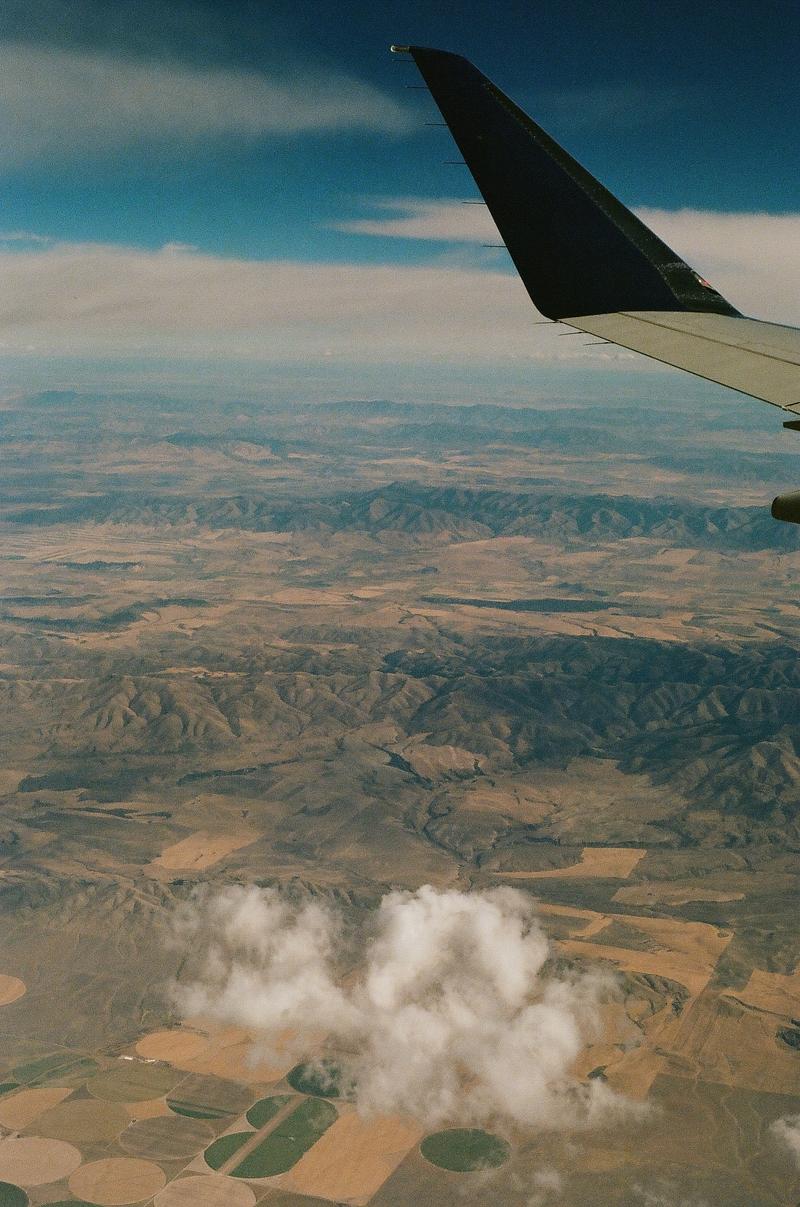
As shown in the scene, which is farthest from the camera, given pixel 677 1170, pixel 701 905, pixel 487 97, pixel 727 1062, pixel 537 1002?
pixel 701 905

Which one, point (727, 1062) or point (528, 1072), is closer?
point (727, 1062)

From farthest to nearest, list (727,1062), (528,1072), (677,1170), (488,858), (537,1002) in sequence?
1. (488,858)
2. (537,1002)
3. (528,1072)
4. (727,1062)
5. (677,1170)

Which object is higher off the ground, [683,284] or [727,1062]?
[683,284]

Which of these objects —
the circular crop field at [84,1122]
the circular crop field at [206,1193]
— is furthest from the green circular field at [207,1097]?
the circular crop field at [206,1193]

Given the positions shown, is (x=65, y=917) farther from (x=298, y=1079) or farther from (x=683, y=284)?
(x=683, y=284)

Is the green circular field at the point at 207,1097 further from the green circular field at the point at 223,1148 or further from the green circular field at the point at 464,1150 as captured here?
the green circular field at the point at 464,1150

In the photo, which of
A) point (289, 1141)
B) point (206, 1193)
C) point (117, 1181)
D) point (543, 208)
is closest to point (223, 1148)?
point (206, 1193)

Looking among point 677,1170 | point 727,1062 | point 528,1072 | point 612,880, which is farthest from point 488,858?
point 677,1170

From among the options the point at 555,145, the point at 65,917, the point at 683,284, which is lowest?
the point at 65,917
